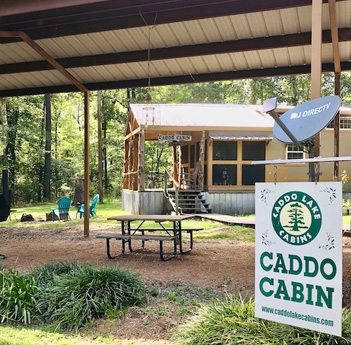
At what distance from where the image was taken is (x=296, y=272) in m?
2.91

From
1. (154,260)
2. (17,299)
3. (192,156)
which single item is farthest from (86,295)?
(192,156)

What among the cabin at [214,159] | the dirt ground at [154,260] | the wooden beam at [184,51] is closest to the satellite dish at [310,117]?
the dirt ground at [154,260]

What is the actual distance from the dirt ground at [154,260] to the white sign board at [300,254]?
117 cm

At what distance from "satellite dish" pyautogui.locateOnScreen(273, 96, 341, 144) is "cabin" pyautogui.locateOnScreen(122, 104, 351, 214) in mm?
10946

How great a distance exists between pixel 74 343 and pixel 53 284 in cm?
125

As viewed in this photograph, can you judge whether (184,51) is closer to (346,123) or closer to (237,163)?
(237,163)

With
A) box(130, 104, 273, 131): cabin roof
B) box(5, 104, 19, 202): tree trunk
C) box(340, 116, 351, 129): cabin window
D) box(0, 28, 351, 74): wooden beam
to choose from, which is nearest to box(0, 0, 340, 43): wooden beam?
box(0, 28, 351, 74): wooden beam

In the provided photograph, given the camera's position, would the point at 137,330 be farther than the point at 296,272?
Yes

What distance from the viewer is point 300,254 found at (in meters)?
2.89

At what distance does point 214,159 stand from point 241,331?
13.3m

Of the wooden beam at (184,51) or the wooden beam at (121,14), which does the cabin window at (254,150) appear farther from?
the wooden beam at (121,14)

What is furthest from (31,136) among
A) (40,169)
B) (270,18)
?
(270,18)

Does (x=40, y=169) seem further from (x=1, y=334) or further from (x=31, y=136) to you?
(x=1, y=334)

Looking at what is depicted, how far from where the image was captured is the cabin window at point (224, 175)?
1619cm
